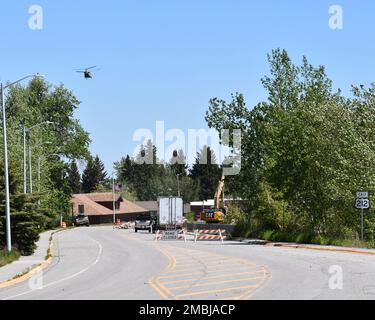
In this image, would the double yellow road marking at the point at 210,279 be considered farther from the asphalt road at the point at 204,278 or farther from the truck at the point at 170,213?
the truck at the point at 170,213

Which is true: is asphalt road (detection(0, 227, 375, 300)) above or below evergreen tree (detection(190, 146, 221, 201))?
below

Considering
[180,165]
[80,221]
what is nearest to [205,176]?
[180,165]

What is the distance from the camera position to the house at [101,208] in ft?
398

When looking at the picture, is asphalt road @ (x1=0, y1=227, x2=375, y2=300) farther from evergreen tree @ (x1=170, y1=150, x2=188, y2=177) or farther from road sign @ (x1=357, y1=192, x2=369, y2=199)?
evergreen tree @ (x1=170, y1=150, x2=188, y2=177)

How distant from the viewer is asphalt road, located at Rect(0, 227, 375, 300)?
52.6 feet

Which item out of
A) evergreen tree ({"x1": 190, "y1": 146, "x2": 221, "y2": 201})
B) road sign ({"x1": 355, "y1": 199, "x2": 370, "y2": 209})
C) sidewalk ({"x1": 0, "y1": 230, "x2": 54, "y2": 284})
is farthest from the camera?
evergreen tree ({"x1": 190, "y1": 146, "x2": 221, "y2": 201})

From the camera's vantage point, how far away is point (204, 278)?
784 inches

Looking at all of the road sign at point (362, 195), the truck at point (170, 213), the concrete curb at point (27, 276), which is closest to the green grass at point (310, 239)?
the road sign at point (362, 195)

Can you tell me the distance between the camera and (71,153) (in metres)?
93.1

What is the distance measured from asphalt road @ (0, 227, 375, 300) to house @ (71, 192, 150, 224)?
3550 inches

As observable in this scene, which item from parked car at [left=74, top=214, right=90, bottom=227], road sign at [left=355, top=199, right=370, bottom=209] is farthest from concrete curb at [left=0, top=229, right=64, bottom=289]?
parked car at [left=74, top=214, right=90, bottom=227]

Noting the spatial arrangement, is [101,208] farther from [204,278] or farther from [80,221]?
[204,278]

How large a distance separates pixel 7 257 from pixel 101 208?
97.1 meters

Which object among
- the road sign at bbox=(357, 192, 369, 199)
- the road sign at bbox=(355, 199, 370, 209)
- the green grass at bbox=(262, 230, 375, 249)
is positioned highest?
the road sign at bbox=(357, 192, 369, 199)
